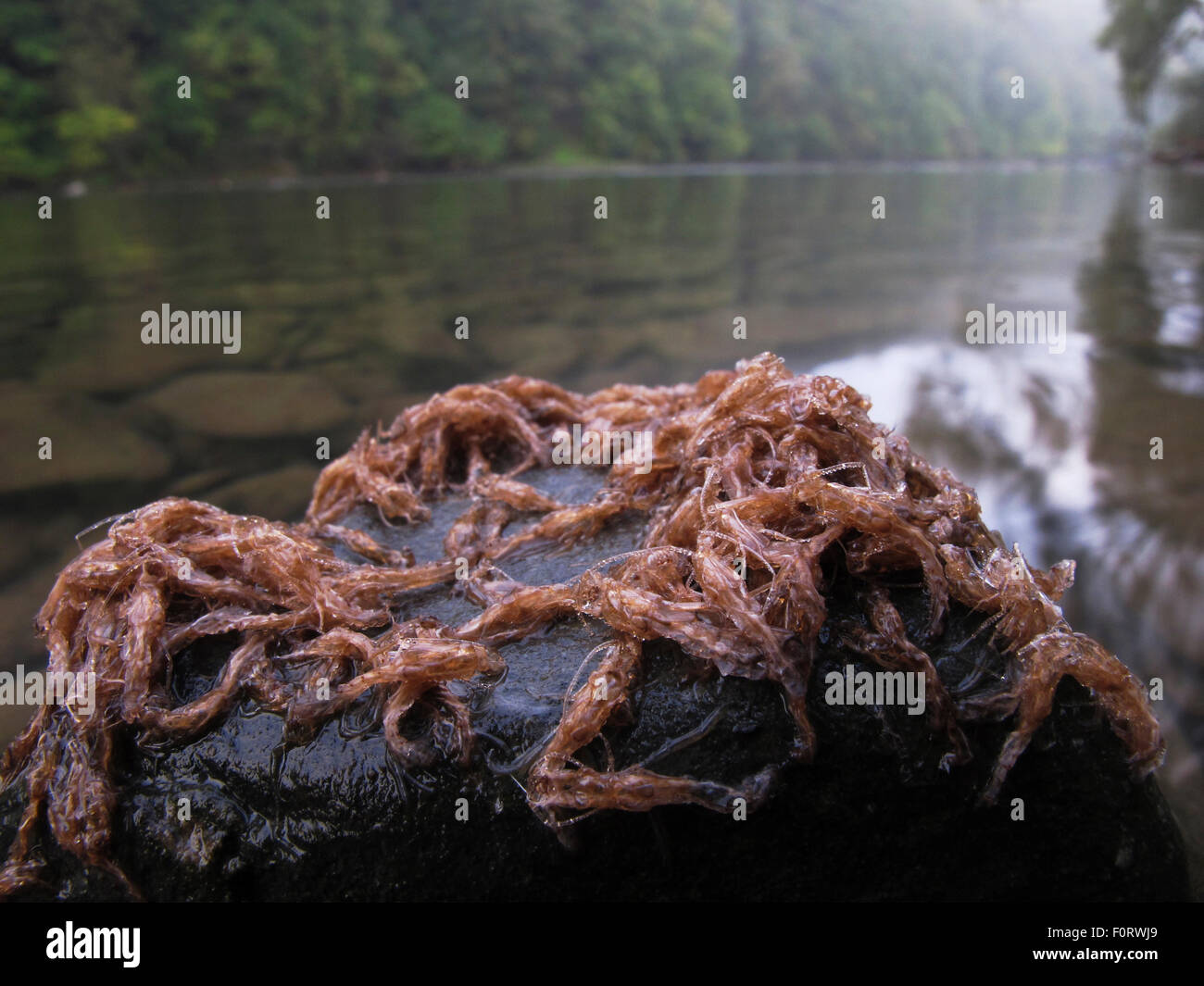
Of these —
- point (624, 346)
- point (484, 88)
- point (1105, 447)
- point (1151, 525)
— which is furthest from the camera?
point (484, 88)

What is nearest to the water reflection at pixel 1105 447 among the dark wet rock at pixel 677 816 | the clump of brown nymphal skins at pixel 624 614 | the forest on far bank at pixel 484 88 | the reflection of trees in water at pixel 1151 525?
the reflection of trees in water at pixel 1151 525

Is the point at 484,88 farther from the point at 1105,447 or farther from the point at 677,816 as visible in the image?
the point at 677,816

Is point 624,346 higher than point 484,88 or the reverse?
the reverse

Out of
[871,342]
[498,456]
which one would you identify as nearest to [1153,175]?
[871,342]

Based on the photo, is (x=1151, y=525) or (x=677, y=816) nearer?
(x=677, y=816)

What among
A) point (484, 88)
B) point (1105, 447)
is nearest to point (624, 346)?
point (1105, 447)

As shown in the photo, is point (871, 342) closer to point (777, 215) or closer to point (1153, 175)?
point (777, 215)
